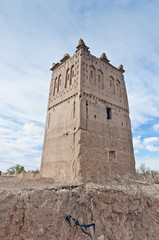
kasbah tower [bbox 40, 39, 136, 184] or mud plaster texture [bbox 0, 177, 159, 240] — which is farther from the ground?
kasbah tower [bbox 40, 39, 136, 184]

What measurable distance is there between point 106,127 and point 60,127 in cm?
302

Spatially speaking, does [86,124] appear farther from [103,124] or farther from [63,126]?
[63,126]

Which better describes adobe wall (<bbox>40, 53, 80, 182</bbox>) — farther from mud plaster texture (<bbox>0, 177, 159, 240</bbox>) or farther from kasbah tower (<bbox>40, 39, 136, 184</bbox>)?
mud plaster texture (<bbox>0, 177, 159, 240</bbox>)

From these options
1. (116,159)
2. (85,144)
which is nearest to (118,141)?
(116,159)

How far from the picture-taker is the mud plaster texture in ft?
13.0

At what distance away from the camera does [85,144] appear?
26.6 ft

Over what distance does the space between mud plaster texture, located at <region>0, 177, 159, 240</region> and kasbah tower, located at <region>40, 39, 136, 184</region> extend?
1.79 meters

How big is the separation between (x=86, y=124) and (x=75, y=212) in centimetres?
481

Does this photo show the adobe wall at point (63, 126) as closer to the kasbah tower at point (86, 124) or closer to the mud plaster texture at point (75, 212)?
the kasbah tower at point (86, 124)

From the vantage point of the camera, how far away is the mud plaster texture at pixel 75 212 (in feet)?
13.0

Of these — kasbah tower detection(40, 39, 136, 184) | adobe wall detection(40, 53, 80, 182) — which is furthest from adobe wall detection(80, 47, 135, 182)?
adobe wall detection(40, 53, 80, 182)

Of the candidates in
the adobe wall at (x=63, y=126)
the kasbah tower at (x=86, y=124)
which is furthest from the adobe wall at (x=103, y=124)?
the adobe wall at (x=63, y=126)

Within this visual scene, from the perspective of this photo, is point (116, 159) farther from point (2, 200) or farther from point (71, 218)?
point (2, 200)

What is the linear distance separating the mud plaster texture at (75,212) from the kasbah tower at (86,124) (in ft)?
5.88
